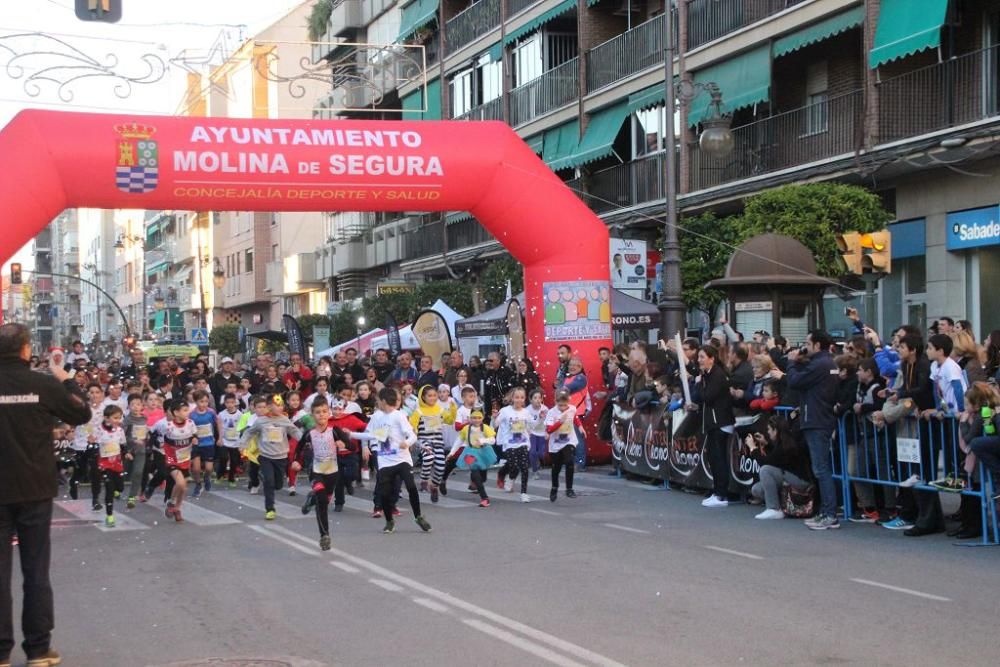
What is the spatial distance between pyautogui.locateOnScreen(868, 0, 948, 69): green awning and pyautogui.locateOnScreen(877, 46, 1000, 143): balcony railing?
0.57 metres

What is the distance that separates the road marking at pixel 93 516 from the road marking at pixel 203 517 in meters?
0.58

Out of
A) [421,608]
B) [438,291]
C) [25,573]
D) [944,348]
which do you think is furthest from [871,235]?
[438,291]

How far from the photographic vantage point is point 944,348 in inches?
471

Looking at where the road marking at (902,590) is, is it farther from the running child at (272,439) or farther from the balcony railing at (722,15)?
the balcony railing at (722,15)

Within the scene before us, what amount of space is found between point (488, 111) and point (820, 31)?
716 inches

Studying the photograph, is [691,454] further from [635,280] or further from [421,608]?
[421,608]

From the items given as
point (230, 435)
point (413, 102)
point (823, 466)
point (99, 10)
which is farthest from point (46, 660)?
point (413, 102)

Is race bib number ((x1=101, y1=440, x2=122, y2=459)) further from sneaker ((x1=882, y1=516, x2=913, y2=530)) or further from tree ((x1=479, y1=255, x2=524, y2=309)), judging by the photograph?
tree ((x1=479, y1=255, x2=524, y2=309))

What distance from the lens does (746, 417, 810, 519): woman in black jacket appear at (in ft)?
45.0

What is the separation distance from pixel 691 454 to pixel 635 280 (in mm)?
6894

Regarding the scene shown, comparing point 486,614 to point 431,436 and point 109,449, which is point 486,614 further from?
point 109,449

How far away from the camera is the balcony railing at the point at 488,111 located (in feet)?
134

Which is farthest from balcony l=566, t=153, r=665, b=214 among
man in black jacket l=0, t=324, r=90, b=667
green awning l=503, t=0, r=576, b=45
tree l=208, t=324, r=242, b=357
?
tree l=208, t=324, r=242, b=357

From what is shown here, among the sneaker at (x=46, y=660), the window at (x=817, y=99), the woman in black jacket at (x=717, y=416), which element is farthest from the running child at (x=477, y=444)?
the window at (x=817, y=99)
